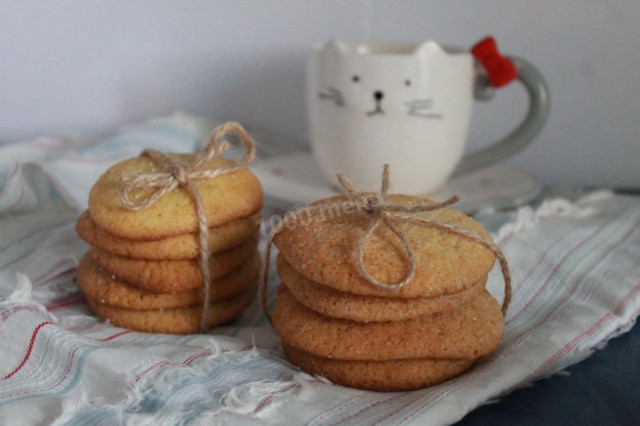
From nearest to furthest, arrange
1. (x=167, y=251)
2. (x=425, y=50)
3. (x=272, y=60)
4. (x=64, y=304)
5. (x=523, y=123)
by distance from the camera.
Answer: (x=167, y=251) < (x=64, y=304) < (x=425, y=50) < (x=523, y=123) < (x=272, y=60)

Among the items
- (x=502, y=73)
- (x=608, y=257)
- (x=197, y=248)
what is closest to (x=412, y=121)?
(x=502, y=73)

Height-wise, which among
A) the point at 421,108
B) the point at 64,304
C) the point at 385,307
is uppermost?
the point at 421,108

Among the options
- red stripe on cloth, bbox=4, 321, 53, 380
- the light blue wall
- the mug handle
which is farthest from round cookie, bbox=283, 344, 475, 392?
the light blue wall

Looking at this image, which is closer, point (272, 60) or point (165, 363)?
point (165, 363)

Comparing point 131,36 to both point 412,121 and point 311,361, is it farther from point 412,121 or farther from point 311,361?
point 311,361

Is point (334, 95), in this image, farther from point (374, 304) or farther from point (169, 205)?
point (374, 304)

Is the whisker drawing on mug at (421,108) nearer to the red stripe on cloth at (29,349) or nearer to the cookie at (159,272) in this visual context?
the cookie at (159,272)

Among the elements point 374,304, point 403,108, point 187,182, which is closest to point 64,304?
point 187,182
